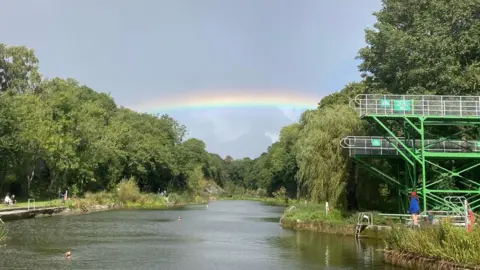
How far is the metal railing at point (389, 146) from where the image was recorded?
33.1m

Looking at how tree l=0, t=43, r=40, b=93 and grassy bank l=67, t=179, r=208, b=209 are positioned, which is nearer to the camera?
grassy bank l=67, t=179, r=208, b=209

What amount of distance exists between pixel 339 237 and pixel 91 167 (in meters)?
45.8

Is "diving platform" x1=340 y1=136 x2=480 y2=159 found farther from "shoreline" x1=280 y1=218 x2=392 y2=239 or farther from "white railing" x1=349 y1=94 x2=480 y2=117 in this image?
"shoreline" x1=280 y1=218 x2=392 y2=239

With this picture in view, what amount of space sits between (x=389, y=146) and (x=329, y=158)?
444 cm

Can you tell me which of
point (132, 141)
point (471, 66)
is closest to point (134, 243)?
point (471, 66)

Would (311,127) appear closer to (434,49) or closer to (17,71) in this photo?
(434,49)

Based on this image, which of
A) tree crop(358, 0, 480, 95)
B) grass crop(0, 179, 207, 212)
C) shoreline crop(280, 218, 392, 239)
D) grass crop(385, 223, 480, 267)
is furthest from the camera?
grass crop(0, 179, 207, 212)

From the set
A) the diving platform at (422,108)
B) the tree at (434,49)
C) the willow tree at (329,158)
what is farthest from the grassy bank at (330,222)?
the tree at (434,49)

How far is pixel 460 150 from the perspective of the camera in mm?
33812

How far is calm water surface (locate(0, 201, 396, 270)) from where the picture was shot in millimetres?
20750

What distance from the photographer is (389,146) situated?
33938 mm

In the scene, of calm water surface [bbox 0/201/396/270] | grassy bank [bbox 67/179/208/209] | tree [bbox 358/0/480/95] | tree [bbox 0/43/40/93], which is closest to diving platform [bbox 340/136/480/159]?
tree [bbox 358/0/480/95]

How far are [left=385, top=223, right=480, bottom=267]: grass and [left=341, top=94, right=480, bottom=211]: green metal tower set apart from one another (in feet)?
29.5

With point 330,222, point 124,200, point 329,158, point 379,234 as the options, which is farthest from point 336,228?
point 124,200
